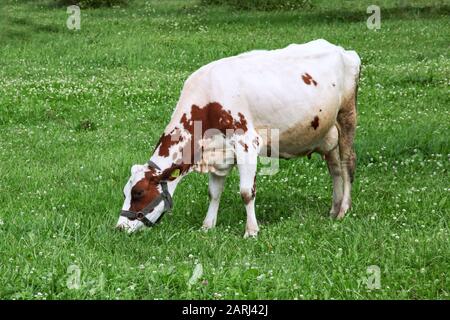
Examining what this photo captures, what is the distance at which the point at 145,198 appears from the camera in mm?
10562

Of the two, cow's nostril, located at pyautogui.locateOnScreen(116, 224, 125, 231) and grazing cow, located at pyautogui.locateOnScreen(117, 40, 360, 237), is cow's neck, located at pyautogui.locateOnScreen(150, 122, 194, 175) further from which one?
cow's nostril, located at pyautogui.locateOnScreen(116, 224, 125, 231)

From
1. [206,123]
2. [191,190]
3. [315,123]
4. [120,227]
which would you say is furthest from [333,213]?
[120,227]

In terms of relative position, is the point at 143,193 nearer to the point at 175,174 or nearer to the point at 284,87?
the point at 175,174

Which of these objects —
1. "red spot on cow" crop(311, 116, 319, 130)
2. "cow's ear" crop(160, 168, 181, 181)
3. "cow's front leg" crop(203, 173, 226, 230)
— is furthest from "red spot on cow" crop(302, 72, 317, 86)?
"cow's ear" crop(160, 168, 181, 181)

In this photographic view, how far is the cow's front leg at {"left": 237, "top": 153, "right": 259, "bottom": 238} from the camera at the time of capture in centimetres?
1080

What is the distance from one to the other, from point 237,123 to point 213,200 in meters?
1.18

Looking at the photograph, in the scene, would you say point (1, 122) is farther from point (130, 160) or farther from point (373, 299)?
point (373, 299)

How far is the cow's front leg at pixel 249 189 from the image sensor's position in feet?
35.4

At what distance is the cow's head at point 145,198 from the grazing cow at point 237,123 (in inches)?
0.5

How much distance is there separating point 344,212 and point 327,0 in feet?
93.9

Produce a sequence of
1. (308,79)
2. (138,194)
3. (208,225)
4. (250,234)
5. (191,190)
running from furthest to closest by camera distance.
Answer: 1. (191,190)
2. (308,79)
3. (208,225)
4. (250,234)
5. (138,194)

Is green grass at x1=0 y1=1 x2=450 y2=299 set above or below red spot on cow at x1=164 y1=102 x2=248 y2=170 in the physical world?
below

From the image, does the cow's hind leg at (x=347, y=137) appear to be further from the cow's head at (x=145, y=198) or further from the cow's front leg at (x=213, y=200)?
the cow's head at (x=145, y=198)

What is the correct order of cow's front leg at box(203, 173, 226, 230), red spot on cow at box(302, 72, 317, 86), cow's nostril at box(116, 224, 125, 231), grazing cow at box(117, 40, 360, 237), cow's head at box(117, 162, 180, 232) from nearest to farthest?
cow's nostril at box(116, 224, 125, 231) < cow's head at box(117, 162, 180, 232) < grazing cow at box(117, 40, 360, 237) < cow's front leg at box(203, 173, 226, 230) < red spot on cow at box(302, 72, 317, 86)
